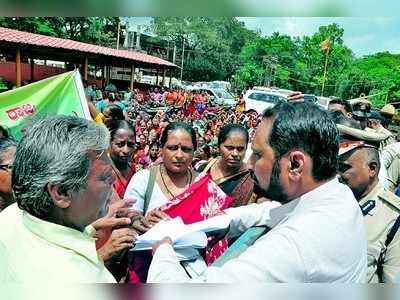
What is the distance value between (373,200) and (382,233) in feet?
0.57

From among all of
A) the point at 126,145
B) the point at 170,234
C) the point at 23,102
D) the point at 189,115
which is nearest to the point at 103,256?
the point at 170,234

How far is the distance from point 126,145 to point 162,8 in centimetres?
228

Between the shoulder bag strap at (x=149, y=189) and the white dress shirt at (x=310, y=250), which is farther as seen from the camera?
the shoulder bag strap at (x=149, y=189)

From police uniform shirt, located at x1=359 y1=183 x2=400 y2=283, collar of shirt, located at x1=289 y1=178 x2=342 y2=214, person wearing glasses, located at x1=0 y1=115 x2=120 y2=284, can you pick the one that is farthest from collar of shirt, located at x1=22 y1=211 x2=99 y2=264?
police uniform shirt, located at x1=359 y1=183 x2=400 y2=283

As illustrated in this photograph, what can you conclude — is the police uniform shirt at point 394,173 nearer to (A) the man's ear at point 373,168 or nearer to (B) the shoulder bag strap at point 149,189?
(A) the man's ear at point 373,168

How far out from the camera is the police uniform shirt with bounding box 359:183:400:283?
1.57 m

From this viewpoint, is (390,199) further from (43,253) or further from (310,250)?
(43,253)

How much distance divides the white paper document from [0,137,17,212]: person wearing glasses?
841 millimetres

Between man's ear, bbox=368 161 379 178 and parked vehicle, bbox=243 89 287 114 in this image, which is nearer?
man's ear, bbox=368 161 379 178

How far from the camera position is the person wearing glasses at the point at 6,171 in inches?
73.5

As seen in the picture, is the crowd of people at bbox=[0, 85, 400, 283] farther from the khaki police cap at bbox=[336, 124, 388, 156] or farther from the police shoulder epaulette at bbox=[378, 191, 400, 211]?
the khaki police cap at bbox=[336, 124, 388, 156]

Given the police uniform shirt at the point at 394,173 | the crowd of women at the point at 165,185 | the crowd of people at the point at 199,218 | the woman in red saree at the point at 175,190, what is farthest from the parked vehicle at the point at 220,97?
the crowd of people at the point at 199,218

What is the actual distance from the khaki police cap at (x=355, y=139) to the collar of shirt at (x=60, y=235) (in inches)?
46.0

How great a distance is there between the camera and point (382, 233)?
1635mm
